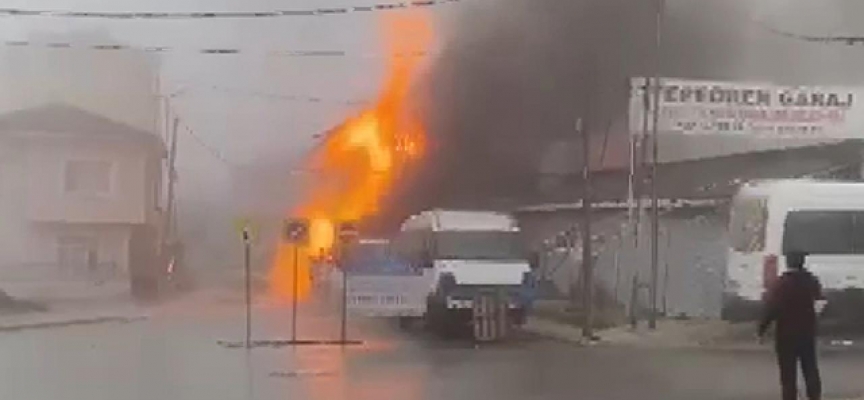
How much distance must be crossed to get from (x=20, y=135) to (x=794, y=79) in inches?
462

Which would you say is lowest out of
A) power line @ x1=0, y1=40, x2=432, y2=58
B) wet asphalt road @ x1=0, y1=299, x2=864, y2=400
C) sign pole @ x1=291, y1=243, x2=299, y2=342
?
wet asphalt road @ x1=0, y1=299, x2=864, y2=400

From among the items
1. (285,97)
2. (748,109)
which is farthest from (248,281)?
(748,109)

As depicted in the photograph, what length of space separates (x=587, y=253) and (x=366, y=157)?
12.9 feet

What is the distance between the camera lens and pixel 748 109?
20156 mm

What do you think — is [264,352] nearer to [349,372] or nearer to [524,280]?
[349,372]

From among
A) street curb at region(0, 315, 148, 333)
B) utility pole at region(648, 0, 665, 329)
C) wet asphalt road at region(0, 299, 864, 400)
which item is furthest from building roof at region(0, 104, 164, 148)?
utility pole at region(648, 0, 665, 329)

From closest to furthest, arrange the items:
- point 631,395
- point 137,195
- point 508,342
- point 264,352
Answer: point 631,395 < point 264,352 < point 508,342 < point 137,195

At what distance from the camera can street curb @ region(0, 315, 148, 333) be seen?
20.4 meters

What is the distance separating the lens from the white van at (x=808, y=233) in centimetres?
1798

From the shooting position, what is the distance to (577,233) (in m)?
20.5

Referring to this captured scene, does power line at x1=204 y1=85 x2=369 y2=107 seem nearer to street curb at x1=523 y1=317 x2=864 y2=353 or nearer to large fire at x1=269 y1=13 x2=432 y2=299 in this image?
large fire at x1=269 y1=13 x2=432 y2=299

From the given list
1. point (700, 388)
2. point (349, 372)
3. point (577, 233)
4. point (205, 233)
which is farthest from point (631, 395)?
point (205, 233)

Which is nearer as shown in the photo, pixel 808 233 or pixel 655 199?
pixel 808 233

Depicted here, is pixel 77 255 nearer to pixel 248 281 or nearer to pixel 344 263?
pixel 248 281
